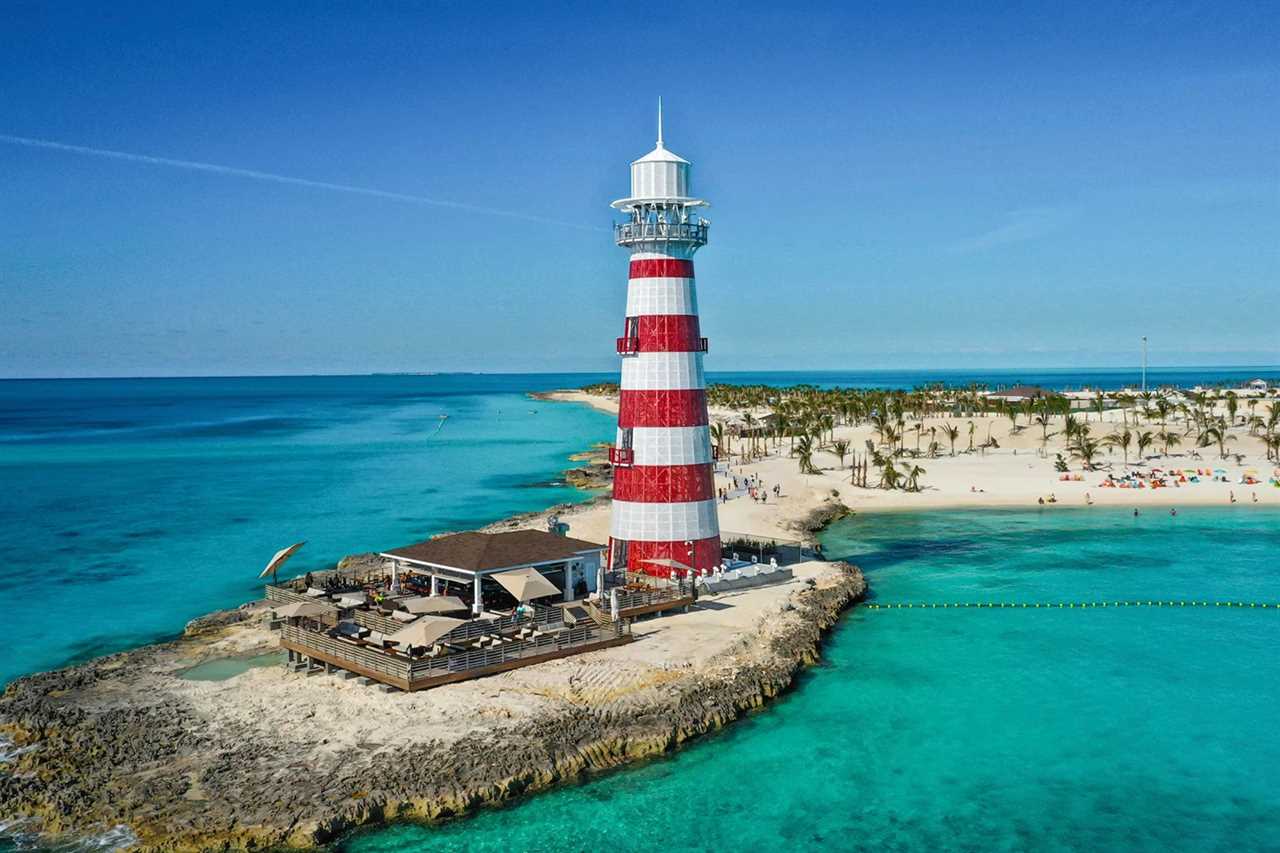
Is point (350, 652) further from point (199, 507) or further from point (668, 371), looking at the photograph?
point (199, 507)

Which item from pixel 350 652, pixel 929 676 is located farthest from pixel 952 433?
pixel 350 652

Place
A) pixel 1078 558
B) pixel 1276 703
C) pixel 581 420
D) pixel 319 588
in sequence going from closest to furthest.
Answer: pixel 1276 703
pixel 319 588
pixel 1078 558
pixel 581 420

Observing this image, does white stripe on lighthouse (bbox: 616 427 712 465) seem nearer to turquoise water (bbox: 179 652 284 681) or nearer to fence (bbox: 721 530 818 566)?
fence (bbox: 721 530 818 566)

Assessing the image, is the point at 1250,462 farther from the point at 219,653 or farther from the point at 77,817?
the point at 77,817

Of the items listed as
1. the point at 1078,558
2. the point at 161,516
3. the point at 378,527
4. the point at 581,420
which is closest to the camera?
the point at 1078,558

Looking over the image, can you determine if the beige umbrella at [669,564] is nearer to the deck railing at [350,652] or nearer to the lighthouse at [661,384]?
the lighthouse at [661,384]

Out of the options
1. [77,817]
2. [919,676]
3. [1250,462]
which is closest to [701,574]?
[919,676]
